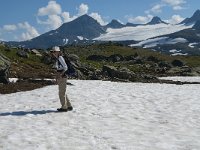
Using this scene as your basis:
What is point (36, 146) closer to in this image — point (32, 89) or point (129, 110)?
point (129, 110)

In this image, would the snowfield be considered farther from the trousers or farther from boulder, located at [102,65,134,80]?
boulder, located at [102,65,134,80]

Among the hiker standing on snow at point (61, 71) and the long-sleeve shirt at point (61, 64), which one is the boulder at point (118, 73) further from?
the long-sleeve shirt at point (61, 64)

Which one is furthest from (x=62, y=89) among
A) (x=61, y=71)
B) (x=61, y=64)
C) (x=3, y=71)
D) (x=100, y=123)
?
(x=3, y=71)

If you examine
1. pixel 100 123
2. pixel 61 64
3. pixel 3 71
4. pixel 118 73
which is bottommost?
pixel 100 123

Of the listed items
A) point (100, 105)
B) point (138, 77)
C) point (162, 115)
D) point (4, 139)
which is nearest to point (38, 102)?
point (100, 105)

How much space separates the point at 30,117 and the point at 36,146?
19.6 ft

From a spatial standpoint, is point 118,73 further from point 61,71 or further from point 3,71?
point 61,71

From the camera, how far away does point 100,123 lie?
19.7 meters

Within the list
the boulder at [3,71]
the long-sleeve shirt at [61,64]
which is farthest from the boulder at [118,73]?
the long-sleeve shirt at [61,64]

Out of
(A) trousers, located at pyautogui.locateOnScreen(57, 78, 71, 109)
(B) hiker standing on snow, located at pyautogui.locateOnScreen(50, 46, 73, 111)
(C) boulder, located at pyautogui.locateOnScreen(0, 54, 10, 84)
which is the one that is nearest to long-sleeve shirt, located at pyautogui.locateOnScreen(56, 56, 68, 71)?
(B) hiker standing on snow, located at pyautogui.locateOnScreen(50, 46, 73, 111)

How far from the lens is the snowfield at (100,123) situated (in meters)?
15.8

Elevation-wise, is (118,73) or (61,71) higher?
(61,71)

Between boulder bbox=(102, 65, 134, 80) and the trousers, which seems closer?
the trousers

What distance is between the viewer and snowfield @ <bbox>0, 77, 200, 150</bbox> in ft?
51.7
